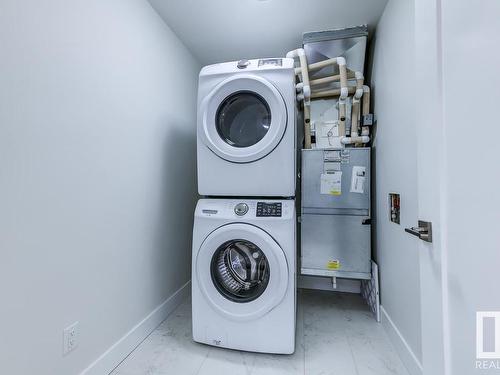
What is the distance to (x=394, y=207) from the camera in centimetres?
162

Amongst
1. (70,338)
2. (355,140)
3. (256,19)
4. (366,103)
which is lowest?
(70,338)

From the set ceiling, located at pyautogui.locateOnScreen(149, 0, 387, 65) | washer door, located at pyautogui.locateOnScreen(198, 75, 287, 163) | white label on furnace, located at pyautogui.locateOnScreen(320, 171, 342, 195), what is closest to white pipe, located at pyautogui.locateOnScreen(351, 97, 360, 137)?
white label on furnace, located at pyautogui.locateOnScreen(320, 171, 342, 195)

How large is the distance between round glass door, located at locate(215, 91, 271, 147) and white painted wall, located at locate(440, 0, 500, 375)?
3.63 ft

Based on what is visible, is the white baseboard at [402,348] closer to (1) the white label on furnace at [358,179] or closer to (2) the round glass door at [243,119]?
(1) the white label on furnace at [358,179]

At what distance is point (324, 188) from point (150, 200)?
4.57 ft

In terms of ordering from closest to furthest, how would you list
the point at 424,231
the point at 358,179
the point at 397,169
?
the point at 424,231
the point at 397,169
the point at 358,179

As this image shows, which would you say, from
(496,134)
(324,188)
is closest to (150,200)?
(324,188)

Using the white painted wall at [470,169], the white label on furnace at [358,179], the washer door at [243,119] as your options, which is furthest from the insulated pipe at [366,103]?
the white painted wall at [470,169]

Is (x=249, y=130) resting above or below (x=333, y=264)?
above

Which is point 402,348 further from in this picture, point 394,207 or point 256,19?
point 256,19

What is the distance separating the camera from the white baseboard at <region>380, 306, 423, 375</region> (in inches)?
51.6

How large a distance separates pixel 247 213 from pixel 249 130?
23.5 inches

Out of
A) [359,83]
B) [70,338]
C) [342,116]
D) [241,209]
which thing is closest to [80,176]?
[70,338]

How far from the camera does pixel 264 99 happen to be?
5.32 feet
